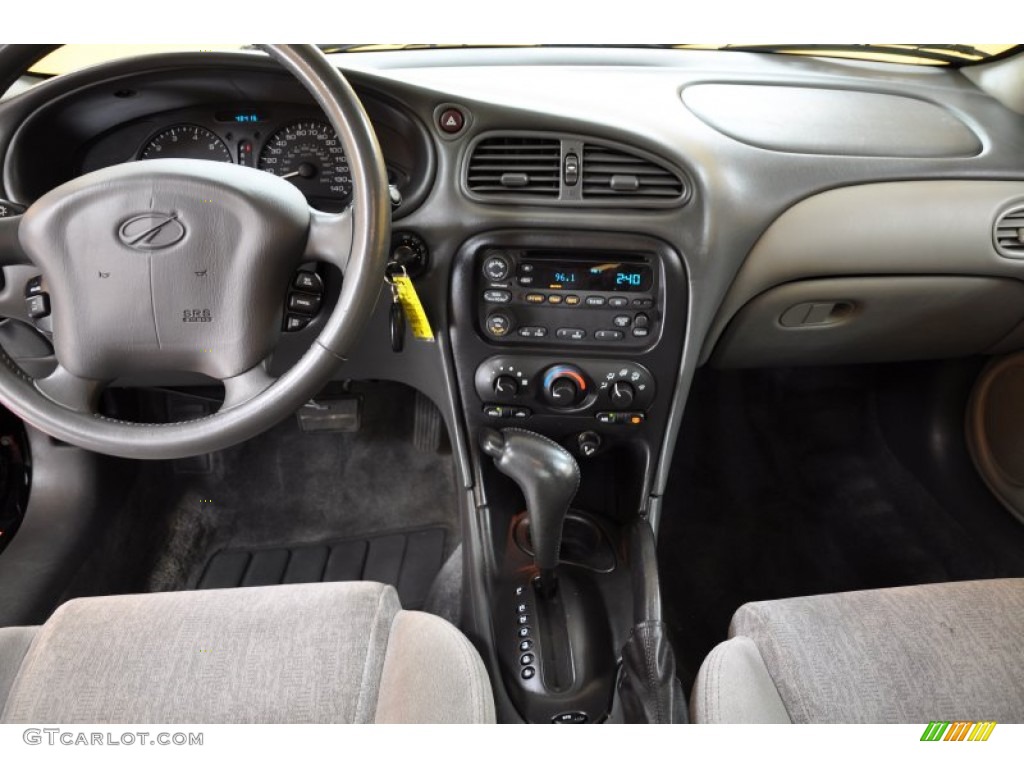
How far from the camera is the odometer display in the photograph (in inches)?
46.2

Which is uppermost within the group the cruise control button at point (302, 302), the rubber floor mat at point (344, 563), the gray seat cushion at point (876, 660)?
the cruise control button at point (302, 302)

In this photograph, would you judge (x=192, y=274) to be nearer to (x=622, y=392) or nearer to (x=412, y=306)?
(x=412, y=306)

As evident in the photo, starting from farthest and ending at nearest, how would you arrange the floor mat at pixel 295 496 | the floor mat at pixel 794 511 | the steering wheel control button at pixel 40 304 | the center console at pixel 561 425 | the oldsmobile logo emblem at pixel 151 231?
the floor mat at pixel 295 496 → the floor mat at pixel 794 511 → the center console at pixel 561 425 → the steering wheel control button at pixel 40 304 → the oldsmobile logo emblem at pixel 151 231

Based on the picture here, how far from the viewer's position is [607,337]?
47.4 inches

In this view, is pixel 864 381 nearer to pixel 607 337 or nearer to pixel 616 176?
pixel 607 337

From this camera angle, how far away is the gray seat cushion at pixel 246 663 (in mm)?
791

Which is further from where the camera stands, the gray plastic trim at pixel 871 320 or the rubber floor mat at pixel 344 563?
the rubber floor mat at pixel 344 563

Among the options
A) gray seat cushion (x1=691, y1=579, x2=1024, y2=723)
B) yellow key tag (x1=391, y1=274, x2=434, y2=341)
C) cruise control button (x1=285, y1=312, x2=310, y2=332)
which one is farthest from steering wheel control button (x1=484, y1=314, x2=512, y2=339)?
gray seat cushion (x1=691, y1=579, x2=1024, y2=723)

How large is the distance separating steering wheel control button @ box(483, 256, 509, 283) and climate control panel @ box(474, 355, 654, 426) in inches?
5.9

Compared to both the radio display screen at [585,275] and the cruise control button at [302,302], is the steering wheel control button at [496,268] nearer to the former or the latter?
the radio display screen at [585,275]

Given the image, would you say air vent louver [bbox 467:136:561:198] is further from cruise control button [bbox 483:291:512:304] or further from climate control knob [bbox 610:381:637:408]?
climate control knob [bbox 610:381:637:408]

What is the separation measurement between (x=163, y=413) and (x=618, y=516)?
1264 millimetres

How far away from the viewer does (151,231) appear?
0.89 m
